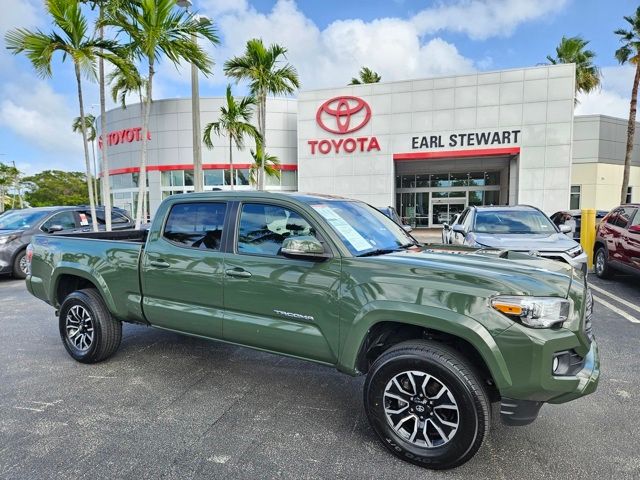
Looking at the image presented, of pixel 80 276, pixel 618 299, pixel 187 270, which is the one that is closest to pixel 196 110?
pixel 80 276

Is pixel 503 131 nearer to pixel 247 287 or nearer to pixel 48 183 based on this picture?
pixel 247 287

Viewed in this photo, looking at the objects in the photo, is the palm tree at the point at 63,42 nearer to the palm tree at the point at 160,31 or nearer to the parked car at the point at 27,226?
the palm tree at the point at 160,31

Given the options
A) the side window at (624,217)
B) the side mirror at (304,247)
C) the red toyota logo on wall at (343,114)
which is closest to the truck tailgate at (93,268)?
the side mirror at (304,247)

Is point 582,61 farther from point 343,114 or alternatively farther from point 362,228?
point 362,228

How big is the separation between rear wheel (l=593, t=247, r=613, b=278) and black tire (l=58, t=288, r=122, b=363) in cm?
945

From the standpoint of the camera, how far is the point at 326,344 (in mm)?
2906

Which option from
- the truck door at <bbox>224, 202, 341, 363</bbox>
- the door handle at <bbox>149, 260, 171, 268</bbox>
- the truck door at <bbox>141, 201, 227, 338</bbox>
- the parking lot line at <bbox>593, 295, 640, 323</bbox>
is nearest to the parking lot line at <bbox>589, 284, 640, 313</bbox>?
the parking lot line at <bbox>593, 295, 640, 323</bbox>

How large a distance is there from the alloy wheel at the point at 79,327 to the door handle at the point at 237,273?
6.39ft

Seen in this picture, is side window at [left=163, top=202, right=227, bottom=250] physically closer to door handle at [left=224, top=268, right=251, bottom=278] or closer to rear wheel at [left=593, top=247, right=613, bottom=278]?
door handle at [left=224, top=268, right=251, bottom=278]

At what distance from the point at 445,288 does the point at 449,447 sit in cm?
98

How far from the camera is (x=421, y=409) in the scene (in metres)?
2.60

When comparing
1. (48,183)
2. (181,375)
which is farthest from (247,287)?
(48,183)

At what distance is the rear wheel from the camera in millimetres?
8750

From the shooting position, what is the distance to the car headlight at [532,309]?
235 centimetres
